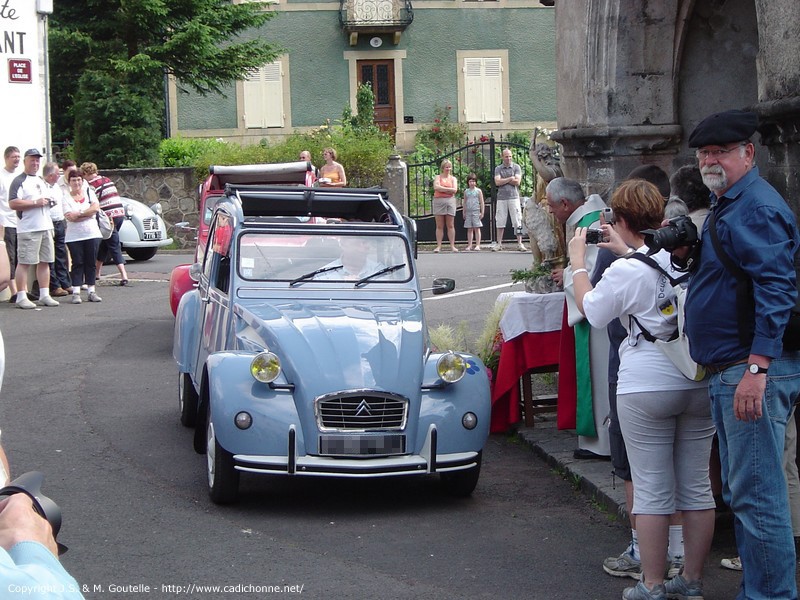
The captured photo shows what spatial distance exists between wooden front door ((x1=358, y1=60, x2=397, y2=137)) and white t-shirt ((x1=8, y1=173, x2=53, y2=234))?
2382 cm

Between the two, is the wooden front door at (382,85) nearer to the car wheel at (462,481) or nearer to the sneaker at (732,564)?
the car wheel at (462,481)

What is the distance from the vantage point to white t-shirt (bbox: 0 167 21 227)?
15281mm

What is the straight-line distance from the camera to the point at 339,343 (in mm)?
6852

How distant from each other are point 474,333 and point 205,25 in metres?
17.7

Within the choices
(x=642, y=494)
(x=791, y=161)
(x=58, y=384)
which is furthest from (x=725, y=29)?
(x=58, y=384)

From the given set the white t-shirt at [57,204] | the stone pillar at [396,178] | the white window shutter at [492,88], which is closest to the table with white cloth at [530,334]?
the white t-shirt at [57,204]

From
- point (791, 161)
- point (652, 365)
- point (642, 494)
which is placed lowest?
point (642, 494)

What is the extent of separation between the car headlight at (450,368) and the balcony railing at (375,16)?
31825 mm

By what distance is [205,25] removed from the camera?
27.9m

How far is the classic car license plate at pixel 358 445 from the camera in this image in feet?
21.4

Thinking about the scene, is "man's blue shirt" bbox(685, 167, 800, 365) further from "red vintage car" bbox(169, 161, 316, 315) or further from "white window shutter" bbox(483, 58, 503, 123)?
"white window shutter" bbox(483, 58, 503, 123)

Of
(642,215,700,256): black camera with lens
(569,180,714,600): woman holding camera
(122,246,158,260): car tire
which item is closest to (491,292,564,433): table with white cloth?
(569,180,714,600): woman holding camera

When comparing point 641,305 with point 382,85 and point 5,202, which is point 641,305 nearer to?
point 5,202

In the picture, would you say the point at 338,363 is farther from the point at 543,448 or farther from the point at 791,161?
the point at 791,161
